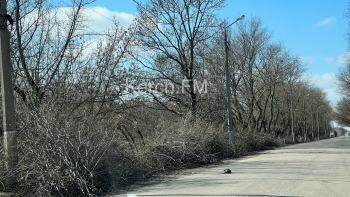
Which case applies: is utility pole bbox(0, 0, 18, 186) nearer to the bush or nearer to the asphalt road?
the bush

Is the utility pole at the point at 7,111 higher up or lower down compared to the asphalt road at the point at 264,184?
higher up

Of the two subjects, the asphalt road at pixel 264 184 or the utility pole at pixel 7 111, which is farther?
the utility pole at pixel 7 111

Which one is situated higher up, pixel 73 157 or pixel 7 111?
pixel 7 111

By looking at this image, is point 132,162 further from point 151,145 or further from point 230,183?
point 230,183

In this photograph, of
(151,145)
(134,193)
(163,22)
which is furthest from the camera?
(163,22)

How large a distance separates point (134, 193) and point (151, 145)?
14.8 feet

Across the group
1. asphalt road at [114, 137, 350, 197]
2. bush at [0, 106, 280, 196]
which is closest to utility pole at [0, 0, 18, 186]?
bush at [0, 106, 280, 196]

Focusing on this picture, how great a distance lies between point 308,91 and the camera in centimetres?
5606

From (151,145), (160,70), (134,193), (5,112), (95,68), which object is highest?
Result: (160,70)

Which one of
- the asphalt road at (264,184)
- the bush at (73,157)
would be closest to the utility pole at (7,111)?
the bush at (73,157)

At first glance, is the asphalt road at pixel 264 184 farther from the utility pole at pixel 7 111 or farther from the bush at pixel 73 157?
the utility pole at pixel 7 111

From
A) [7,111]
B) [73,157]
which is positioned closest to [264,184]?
[73,157]

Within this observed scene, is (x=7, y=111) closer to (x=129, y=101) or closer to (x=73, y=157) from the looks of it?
(x=73, y=157)

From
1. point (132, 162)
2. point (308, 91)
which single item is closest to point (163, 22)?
point (132, 162)
